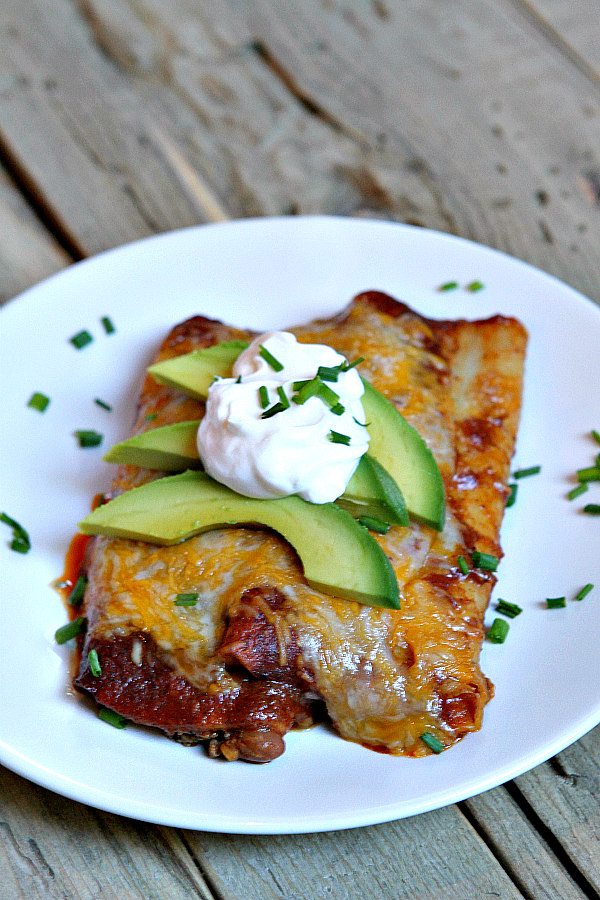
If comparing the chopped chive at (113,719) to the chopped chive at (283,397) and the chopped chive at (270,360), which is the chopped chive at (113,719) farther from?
the chopped chive at (270,360)

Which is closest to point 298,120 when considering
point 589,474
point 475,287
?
point 475,287

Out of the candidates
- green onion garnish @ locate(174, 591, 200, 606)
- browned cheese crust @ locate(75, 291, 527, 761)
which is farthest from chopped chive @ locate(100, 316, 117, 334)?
green onion garnish @ locate(174, 591, 200, 606)

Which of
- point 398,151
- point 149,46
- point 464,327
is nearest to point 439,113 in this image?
point 398,151

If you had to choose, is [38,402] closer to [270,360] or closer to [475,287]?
[270,360]

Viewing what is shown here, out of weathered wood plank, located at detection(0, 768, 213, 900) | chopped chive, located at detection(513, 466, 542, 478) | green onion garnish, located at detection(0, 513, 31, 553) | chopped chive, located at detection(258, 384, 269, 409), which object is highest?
chopped chive, located at detection(258, 384, 269, 409)

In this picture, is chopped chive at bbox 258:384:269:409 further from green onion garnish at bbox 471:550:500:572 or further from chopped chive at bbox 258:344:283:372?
green onion garnish at bbox 471:550:500:572

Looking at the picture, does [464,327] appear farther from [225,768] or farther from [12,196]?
[12,196]

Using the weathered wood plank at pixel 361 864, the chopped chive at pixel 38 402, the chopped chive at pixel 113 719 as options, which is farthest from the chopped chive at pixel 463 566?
the chopped chive at pixel 38 402
